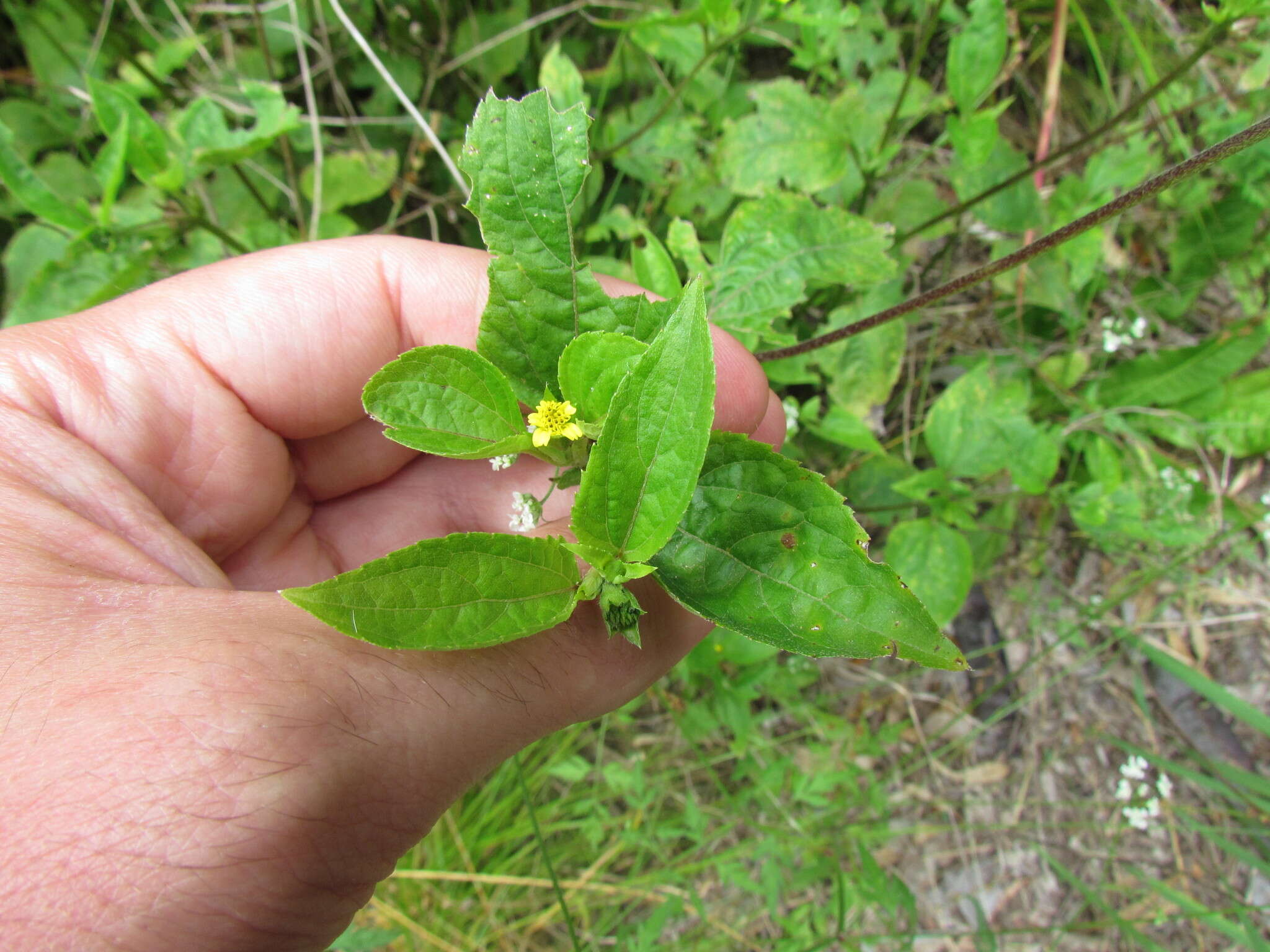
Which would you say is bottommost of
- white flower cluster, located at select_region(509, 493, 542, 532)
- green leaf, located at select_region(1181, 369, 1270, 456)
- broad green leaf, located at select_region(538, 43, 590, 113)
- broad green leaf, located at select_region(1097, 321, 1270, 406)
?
green leaf, located at select_region(1181, 369, 1270, 456)

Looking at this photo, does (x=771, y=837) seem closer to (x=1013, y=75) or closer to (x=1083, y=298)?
(x=1083, y=298)

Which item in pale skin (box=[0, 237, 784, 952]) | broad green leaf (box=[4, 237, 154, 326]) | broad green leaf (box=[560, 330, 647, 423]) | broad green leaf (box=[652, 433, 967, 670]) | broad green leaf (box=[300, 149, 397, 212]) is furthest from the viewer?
broad green leaf (box=[300, 149, 397, 212])

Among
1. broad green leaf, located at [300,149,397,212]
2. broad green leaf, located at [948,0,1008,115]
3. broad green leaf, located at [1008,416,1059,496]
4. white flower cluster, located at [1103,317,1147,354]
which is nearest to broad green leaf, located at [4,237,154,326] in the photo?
broad green leaf, located at [300,149,397,212]

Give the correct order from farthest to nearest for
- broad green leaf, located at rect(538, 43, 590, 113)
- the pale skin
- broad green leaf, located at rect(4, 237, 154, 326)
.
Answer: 1. broad green leaf, located at rect(538, 43, 590, 113)
2. broad green leaf, located at rect(4, 237, 154, 326)
3. the pale skin

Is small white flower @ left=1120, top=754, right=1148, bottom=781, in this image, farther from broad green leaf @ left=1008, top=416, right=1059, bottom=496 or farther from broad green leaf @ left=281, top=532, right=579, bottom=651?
broad green leaf @ left=281, top=532, right=579, bottom=651

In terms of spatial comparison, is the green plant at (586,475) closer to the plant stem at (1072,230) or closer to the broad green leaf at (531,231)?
the broad green leaf at (531,231)

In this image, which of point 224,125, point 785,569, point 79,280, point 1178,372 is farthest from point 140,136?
point 1178,372

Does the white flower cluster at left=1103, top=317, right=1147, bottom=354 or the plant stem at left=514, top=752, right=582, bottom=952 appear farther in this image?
the white flower cluster at left=1103, top=317, right=1147, bottom=354
